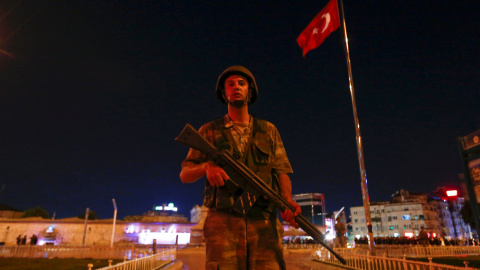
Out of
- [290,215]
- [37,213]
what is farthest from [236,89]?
[37,213]

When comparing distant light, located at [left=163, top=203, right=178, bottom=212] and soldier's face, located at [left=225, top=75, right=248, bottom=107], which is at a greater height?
distant light, located at [left=163, top=203, right=178, bottom=212]

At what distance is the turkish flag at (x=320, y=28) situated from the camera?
14977 mm

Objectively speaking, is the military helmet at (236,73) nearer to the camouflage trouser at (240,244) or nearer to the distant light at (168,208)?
the camouflage trouser at (240,244)

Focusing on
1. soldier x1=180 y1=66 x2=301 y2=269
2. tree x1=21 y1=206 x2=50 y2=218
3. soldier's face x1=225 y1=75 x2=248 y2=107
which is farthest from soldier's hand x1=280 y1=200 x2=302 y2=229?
tree x1=21 y1=206 x2=50 y2=218

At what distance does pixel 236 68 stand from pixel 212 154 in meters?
1.06

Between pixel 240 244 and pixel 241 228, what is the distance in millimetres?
137

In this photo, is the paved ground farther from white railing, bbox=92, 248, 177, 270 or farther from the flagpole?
the flagpole

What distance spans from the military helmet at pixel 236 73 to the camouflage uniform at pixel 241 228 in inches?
24.7

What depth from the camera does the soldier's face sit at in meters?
3.09

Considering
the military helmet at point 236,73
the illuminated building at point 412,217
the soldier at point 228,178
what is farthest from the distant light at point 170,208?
the soldier at point 228,178

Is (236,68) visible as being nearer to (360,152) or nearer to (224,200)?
(224,200)

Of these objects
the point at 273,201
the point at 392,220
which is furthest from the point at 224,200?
the point at 392,220

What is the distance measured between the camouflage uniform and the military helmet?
0.63 m

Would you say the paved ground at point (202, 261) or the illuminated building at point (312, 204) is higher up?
the illuminated building at point (312, 204)
